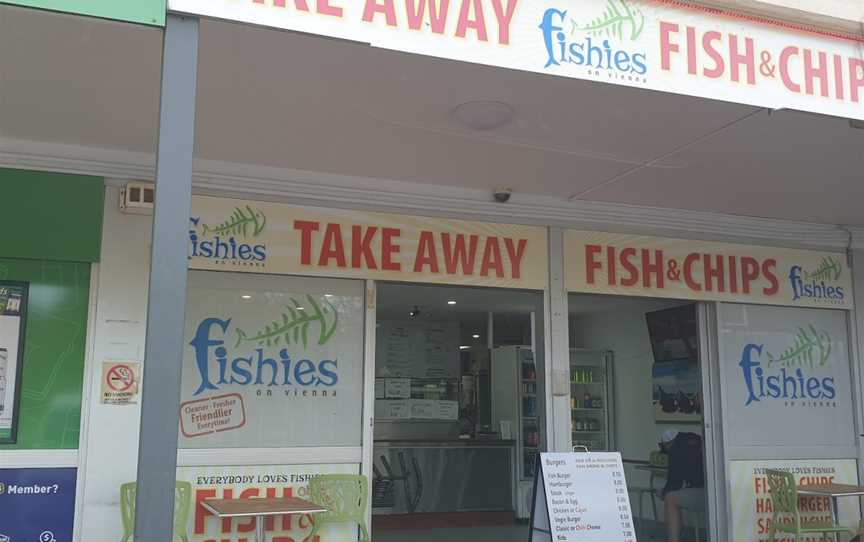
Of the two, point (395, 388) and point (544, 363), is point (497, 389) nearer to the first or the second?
point (395, 388)

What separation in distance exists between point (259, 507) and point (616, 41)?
334 centimetres

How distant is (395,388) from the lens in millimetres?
11281

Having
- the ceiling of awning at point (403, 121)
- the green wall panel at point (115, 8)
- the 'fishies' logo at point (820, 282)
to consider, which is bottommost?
the 'fishies' logo at point (820, 282)

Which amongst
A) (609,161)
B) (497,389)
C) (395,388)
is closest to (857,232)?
(609,161)

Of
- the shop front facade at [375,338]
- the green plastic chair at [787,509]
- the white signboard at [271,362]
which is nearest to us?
the shop front facade at [375,338]

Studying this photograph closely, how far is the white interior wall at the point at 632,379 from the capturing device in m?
9.53

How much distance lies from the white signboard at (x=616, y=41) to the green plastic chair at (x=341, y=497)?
3.29 meters

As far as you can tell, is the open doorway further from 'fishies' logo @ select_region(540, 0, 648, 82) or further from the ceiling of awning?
'fishies' logo @ select_region(540, 0, 648, 82)

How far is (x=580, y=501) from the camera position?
5.52m

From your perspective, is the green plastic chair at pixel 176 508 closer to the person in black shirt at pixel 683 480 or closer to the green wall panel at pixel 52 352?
the green wall panel at pixel 52 352

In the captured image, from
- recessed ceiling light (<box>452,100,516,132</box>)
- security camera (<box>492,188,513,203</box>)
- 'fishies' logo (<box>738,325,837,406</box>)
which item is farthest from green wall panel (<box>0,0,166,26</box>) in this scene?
'fishies' logo (<box>738,325,837,406</box>)

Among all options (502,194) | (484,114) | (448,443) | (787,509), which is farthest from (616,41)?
(448,443)

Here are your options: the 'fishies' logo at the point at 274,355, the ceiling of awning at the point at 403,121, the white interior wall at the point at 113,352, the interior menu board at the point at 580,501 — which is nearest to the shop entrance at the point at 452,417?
the interior menu board at the point at 580,501

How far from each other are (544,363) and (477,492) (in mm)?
3503
